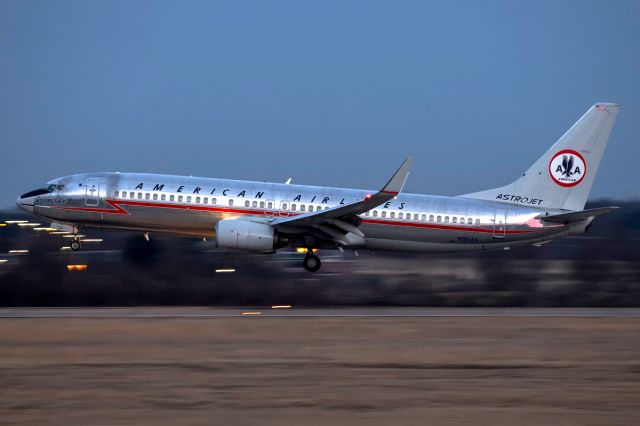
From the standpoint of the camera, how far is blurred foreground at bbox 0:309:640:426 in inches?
580

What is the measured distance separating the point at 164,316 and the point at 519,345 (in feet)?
36.5

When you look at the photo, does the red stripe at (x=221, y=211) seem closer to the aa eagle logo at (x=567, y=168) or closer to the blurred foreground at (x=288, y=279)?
the aa eagle logo at (x=567, y=168)

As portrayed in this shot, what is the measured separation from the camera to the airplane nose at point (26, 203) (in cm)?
3353

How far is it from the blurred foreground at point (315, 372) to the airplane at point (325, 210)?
6.65m

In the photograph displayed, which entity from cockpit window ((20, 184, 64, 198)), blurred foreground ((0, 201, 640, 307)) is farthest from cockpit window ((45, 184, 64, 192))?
blurred foreground ((0, 201, 640, 307))

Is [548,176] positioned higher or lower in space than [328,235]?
higher

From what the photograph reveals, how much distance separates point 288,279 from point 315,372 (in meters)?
20.6

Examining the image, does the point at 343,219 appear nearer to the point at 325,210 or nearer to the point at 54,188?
the point at 325,210

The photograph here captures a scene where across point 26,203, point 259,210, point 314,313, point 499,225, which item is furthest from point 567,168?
point 26,203

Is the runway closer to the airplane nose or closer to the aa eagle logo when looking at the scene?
the airplane nose

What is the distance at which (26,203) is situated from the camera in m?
33.7

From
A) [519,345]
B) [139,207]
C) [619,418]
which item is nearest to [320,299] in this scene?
[139,207]

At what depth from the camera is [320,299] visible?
1437 inches

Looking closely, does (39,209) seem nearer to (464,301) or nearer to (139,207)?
(139,207)
